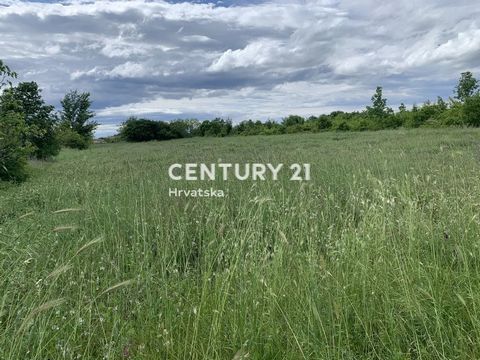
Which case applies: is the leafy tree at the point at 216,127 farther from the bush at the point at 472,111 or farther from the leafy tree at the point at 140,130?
the bush at the point at 472,111

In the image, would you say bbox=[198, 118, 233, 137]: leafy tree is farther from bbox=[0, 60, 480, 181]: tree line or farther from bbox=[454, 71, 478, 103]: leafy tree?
bbox=[454, 71, 478, 103]: leafy tree

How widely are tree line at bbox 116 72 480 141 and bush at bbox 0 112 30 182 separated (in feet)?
82.1

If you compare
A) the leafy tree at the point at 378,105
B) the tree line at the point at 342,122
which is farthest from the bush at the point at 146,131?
the leafy tree at the point at 378,105

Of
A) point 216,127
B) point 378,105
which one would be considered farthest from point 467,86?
point 216,127

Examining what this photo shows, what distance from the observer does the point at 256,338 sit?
187cm

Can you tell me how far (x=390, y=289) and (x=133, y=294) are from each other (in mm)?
1537

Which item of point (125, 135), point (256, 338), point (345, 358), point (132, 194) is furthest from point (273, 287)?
point (125, 135)

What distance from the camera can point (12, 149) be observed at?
9719 mm

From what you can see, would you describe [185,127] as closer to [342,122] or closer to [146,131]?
[146,131]

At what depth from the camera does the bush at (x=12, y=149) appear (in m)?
9.45

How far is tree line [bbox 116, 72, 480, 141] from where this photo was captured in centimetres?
2900

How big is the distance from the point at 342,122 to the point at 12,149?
34297mm

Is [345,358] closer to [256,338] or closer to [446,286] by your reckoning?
[256,338]

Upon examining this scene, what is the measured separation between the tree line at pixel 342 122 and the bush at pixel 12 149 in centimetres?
2502
